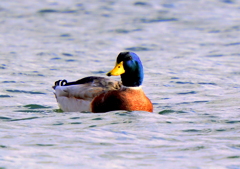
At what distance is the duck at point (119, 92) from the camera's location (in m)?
10.3

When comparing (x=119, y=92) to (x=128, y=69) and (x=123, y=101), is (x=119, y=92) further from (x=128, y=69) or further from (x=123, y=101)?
(x=128, y=69)

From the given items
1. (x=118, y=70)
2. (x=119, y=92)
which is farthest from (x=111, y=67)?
(x=118, y=70)

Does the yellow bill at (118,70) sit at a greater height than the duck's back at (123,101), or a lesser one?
greater

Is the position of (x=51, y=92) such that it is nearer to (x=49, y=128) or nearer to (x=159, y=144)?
(x=49, y=128)

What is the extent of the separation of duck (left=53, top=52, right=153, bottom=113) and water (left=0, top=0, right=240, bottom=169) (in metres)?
0.19

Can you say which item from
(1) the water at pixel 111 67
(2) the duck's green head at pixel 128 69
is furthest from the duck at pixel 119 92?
(1) the water at pixel 111 67

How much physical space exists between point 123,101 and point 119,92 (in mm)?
173

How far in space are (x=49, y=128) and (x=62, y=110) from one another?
200 centimetres

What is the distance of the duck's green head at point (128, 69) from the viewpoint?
10.3 m

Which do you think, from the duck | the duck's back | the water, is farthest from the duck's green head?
the water

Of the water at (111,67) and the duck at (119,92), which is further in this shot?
the duck at (119,92)

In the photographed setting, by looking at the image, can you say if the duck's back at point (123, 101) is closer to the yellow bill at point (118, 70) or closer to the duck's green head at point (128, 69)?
the duck's green head at point (128, 69)

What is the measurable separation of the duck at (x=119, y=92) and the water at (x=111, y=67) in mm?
186

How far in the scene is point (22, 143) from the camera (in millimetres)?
8102
